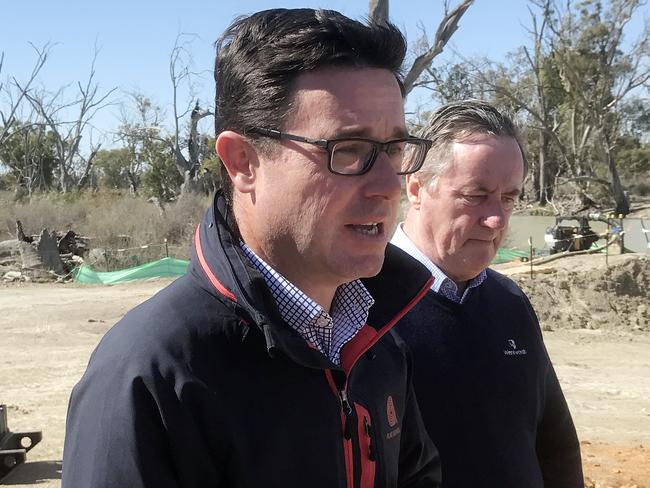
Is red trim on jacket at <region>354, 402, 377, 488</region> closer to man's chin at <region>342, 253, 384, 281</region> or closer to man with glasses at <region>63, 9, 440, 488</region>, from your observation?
man with glasses at <region>63, 9, 440, 488</region>

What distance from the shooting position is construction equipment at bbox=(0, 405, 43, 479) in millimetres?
6285

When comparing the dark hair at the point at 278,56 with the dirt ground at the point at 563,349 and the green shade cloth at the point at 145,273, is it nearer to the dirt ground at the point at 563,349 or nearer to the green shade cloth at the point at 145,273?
the dirt ground at the point at 563,349

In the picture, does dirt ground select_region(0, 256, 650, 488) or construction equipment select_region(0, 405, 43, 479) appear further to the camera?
dirt ground select_region(0, 256, 650, 488)

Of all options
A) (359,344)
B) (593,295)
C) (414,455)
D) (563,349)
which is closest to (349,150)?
(359,344)

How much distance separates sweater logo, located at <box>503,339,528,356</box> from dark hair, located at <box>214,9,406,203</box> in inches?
49.8

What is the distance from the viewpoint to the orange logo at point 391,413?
1.80 m

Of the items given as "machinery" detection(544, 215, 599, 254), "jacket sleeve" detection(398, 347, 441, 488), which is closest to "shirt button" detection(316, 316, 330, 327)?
"jacket sleeve" detection(398, 347, 441, 488)

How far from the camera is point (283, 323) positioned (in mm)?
1591

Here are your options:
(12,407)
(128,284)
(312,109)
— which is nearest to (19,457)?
(12,407)

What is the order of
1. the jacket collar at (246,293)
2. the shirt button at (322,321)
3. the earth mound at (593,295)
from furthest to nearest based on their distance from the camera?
the earth mound at (593,295), the shirt button at (322,321), the jacket collar at (246,293)

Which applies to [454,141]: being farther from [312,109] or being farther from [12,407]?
[12,407]

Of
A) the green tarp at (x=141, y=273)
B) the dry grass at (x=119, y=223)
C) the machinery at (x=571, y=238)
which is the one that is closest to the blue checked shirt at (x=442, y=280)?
the green tarp at (x=141, y=273)

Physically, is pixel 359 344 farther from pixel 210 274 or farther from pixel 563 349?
pixel 563 349

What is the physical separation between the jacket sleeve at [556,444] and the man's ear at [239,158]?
1635 millimetres
